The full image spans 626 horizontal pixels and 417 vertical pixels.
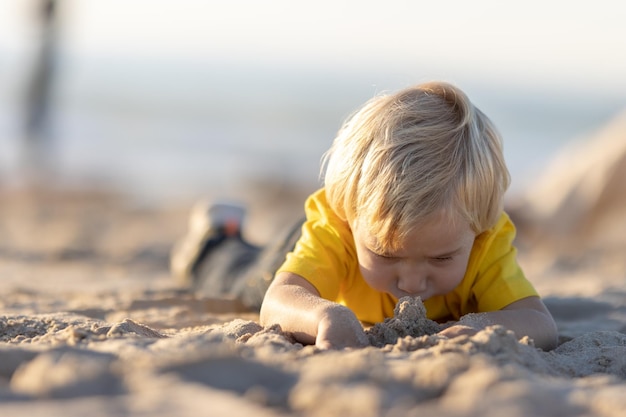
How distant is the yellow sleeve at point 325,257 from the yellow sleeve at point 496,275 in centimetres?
43

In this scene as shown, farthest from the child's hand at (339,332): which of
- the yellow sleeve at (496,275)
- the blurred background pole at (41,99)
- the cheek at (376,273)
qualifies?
the blurred background pole at (41,99)

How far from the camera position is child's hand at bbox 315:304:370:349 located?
2.26 meters

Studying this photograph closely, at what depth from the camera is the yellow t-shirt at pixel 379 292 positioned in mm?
2779

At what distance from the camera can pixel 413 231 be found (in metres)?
2.40

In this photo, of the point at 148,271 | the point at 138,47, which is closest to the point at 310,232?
the point at 148,271

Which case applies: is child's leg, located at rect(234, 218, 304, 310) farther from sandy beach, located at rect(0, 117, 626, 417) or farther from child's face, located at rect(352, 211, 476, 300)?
child's face, located at rect(352, 211, 476, 300)

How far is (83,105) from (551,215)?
17524 mm

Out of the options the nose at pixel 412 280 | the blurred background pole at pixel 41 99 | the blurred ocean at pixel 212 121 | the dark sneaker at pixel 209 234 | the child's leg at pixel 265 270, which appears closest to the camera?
the nose at pixel 412 280

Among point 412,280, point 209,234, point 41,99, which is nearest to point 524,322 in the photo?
point 412,280

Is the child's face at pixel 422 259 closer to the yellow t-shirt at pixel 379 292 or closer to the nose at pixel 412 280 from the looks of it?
A: the nose at pixel 412 280

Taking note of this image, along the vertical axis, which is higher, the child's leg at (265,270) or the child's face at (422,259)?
the child's face at (422,259)

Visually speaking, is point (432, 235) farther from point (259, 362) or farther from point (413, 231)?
point (259, 362)

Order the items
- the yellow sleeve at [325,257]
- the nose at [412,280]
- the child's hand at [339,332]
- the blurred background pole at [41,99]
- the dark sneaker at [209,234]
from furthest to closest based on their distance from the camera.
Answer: the blurred background pole at [41,99] < the dark sneaker at [209,234] < the yellow sleeve at [325,257] < the nose at [412,280] < the child's hand at [339,332]

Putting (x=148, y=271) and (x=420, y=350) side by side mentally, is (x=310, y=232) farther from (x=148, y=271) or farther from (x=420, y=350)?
(x=148, y=271)
